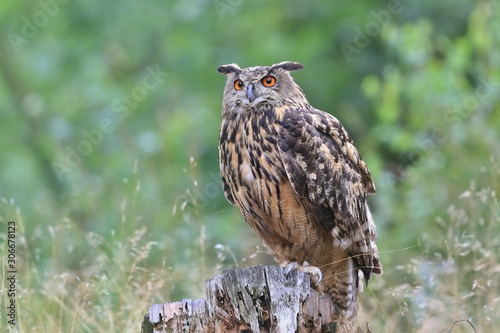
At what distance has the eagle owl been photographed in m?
4.51

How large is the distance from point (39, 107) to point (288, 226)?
8024mm

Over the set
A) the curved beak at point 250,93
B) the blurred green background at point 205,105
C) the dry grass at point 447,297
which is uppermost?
the blurred green background at point 205,105

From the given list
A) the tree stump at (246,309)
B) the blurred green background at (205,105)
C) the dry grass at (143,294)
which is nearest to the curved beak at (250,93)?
the dry grass at (143,294)

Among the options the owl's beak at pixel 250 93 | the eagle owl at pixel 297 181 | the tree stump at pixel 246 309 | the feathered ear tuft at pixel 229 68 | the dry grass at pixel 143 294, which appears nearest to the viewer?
the tree stump at pixel 246 309

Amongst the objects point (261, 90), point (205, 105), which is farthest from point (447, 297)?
point (205, 105)

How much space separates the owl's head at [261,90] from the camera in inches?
189

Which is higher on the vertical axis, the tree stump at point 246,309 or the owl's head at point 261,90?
the owl's head at point 261,90

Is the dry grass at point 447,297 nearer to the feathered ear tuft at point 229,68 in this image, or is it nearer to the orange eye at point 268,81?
the orange eye at point 268,81

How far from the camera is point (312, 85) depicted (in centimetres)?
1302

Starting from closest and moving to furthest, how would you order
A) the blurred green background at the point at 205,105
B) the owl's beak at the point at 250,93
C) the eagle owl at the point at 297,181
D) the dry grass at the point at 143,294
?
the dry grass at the point at 143,294, the eagle owl at the point at 297,181, the owl's beak at the point at 250,93, the blurred green background at the point at 205,105

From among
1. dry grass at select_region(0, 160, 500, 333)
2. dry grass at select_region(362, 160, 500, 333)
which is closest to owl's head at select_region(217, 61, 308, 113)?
dry grass at select_region(0, 160, 500, 333)

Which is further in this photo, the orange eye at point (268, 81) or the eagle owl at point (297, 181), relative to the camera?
the orange eye at point (268, 81)

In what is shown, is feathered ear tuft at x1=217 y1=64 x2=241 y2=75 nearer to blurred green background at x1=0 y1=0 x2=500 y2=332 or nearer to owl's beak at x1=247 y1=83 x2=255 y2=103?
owl's beak at x1=247 y1=83 x2=255 y2=103

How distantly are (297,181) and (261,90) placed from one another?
622 millimetres
